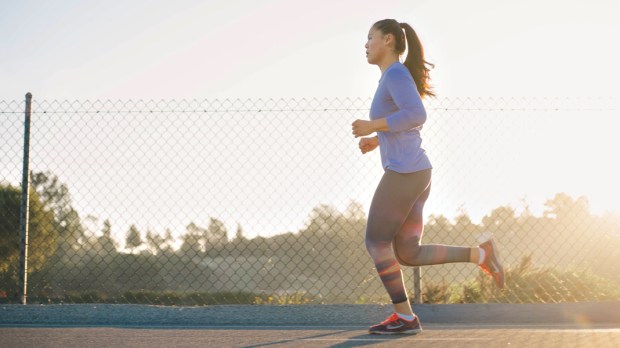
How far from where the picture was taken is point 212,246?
6.05 m

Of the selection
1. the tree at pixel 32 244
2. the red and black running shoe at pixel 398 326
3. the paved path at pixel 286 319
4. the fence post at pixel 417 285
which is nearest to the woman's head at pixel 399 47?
the red and black running shoe at pixel 398 326

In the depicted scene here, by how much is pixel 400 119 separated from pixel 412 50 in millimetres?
568

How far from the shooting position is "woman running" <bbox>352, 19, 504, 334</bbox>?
3584 millimetres

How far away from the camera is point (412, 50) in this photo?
3.87m

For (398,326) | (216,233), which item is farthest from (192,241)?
(398,326)

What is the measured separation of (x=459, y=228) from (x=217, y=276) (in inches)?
83.5

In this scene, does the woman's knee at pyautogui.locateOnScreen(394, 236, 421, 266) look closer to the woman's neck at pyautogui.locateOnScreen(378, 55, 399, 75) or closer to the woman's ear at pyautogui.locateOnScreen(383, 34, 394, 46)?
the woman's neck at pyautogui.locateOnScreen(378, 55, 399, 75)

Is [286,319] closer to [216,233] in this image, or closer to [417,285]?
[417,285]

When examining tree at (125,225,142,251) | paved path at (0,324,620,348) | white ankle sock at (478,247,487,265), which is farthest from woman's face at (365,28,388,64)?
tree at (125,225,142,251)

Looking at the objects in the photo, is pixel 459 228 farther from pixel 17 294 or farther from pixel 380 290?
pixel 17 294

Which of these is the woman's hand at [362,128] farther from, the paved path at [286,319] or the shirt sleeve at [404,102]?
the paved path at [286,319]

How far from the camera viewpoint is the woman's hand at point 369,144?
13.0 ft

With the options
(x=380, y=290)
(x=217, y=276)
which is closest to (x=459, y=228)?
(x=380, y=290)

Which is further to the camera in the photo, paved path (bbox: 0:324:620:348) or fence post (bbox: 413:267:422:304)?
fence post (bbox: 413:267:422:304)
